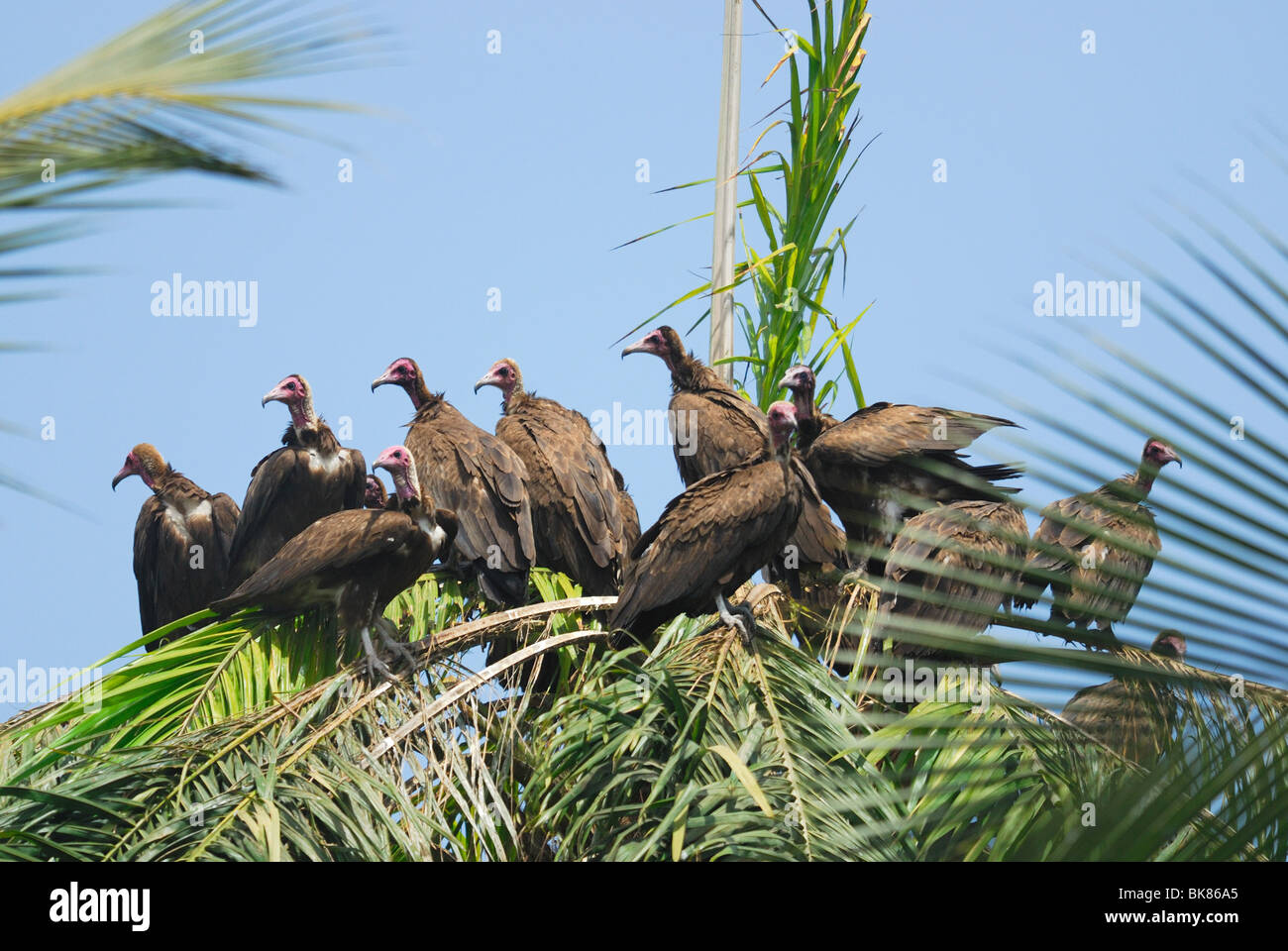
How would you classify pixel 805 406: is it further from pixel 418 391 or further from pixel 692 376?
pixel 418 391

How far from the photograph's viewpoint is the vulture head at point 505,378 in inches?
368

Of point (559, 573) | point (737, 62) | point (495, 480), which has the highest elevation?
point (737, 62)

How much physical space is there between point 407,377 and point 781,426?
121 inches

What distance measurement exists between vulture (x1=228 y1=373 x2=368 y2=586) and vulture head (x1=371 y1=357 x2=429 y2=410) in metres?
0.64

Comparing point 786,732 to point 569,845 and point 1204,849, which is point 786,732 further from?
point 1204,849

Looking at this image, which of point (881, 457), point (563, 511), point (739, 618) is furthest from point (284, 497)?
point (881, 457)

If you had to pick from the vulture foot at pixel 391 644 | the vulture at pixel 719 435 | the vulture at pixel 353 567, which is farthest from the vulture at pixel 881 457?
the vulture foot at pixel 391 644

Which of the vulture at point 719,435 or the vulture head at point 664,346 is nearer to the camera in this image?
the vulture at point 719,435

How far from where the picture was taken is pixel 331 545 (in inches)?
258

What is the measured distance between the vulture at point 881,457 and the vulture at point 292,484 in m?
2.90

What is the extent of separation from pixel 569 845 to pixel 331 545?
220 centimetres

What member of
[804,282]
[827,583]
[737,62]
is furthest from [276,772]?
[737,62]

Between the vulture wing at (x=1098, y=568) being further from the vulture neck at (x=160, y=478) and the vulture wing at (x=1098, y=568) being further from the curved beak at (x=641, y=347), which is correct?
the vulture neck at (x=160, y=478)

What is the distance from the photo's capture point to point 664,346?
8.69 meters
